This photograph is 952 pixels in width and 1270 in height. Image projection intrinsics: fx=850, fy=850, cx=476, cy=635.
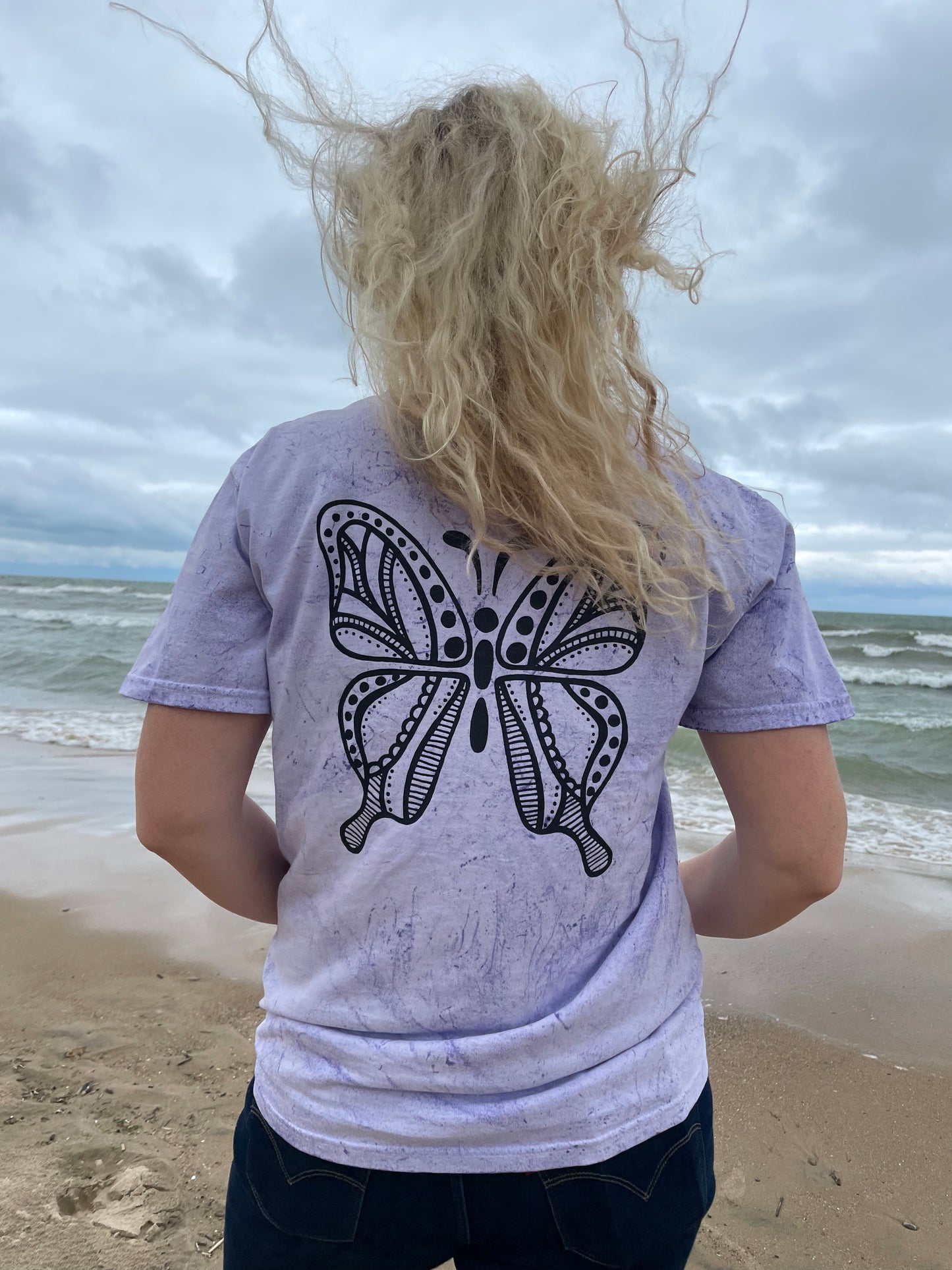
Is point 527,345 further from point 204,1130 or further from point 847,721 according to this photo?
point 847,721

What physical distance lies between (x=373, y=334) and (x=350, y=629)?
35 centimetres

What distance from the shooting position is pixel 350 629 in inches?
37.3

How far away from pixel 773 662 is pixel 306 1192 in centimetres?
82

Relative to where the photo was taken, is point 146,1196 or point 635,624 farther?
point 146,1196

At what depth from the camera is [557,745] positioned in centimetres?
95

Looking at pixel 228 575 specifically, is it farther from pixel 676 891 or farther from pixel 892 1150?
pixel 892 1150

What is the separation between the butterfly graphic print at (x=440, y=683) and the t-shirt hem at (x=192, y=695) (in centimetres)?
12

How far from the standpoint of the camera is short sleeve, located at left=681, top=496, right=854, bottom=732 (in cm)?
105

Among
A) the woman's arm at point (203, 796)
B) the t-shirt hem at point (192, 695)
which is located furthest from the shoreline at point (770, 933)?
the t-shirt hem at point (192, 695)

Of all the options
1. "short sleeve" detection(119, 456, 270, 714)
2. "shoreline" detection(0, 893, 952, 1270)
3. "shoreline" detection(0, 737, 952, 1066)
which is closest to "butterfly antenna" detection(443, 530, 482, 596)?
"short sleeve" detection(119, 456, 270, 714)

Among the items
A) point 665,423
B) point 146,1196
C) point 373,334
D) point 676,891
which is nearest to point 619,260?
point 665,423

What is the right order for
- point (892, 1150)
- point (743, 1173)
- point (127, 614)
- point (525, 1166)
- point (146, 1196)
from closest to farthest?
point (525, 1166), point (146, 1196), point (743, 1173), point (892, 1150), point (127, 614)

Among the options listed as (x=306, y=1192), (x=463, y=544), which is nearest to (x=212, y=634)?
(x=463, y=544)

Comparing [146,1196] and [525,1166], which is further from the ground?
[525,1166]
